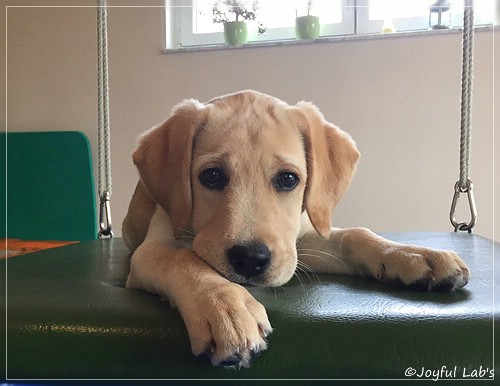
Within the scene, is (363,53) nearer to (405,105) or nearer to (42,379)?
(405,105)

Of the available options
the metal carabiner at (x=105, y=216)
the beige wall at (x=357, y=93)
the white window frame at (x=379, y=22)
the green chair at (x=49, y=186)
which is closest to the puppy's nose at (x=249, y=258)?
the metal carabiner at (x=105, y=216)

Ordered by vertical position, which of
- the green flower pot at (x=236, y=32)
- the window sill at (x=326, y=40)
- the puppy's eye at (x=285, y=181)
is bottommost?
the puppy's eye at (x=285, y=181)

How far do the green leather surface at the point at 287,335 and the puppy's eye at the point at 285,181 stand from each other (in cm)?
22

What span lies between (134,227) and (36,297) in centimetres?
50

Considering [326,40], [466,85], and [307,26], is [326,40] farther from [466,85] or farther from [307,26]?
[466,85]

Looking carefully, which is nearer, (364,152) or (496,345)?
(496,345)

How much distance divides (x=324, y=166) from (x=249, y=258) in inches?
13.7

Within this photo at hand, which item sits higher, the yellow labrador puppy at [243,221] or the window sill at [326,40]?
the window sill at [326,40]

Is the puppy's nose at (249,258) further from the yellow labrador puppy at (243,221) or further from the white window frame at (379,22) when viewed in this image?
the white window frame at (379,22)

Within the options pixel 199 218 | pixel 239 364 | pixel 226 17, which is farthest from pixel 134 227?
pixel 226 17

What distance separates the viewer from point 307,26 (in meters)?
2.84

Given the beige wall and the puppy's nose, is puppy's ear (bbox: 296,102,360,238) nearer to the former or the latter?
the puppy's nose

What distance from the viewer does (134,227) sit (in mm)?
1404

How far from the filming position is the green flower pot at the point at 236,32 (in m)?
2.96
